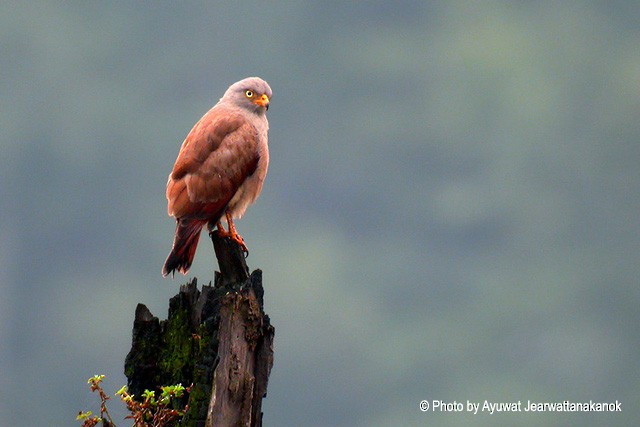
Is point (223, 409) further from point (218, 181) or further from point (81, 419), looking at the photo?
point (218, 181)

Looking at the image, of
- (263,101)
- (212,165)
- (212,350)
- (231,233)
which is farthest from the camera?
(263,101)

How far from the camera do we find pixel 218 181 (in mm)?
11609

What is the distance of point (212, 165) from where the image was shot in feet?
38.2

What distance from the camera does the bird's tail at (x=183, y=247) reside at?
35.1 ft

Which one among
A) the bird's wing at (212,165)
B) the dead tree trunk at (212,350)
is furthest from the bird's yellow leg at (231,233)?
the dead tree trunk at (212,350)

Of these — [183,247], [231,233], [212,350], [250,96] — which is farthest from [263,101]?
[212,350]

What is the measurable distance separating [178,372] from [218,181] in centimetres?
336

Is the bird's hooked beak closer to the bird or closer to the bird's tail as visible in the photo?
the bird

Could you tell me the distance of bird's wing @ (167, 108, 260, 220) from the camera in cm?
→ 1130

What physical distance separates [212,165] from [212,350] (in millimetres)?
3736

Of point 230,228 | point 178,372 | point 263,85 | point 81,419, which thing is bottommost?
point 81,419

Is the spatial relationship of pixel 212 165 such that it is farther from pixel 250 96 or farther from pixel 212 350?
pixel 212 350

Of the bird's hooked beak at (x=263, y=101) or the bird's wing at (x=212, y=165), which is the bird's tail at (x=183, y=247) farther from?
the bird's hooked beak at (x=263, y=101)

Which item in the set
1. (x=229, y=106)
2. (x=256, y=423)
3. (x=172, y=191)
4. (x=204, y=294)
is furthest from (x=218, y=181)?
(x=256, y=423)
